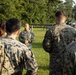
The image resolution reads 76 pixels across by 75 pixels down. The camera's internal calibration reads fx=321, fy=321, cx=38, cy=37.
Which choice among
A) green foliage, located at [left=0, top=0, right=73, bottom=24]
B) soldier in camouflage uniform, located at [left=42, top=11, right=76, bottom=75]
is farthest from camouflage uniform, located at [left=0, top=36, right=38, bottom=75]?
green foliage, located at [left=0, top=0, right=73, bottom=24]

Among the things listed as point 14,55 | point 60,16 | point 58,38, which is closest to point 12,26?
point 14,55

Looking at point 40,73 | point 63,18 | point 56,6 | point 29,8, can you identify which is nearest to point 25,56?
point 63,18

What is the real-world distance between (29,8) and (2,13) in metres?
11.5

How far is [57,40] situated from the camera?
274 inches

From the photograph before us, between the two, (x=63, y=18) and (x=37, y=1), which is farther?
(x=37, y=1)

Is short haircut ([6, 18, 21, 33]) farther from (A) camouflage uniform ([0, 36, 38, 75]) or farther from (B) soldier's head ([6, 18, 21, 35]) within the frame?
(A) camouflage uniform ([0, 36, 38, 75])

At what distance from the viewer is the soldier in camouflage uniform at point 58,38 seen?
686cm

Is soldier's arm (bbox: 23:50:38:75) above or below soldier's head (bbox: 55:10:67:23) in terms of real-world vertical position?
below

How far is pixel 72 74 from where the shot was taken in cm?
376

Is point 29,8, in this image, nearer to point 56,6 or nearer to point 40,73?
point 56,6

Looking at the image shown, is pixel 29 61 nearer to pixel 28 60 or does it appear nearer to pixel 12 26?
pixel 28 60

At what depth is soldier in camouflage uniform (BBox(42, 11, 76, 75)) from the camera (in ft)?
22.5

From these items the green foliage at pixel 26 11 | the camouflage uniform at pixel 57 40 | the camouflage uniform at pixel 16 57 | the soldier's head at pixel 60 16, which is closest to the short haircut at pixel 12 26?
the camouflage uniform at pixel 16 57

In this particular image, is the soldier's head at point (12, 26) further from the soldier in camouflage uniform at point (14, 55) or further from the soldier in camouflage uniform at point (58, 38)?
the soldier in camouflage uniform at point (58, 38)
